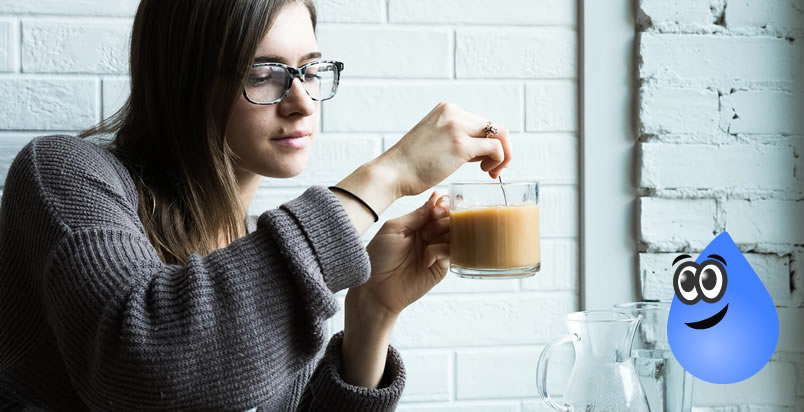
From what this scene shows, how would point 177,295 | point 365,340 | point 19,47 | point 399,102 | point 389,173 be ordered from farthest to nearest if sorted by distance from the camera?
point 399,102 → point 19,47 → point 365,340 → point 389,173 → point 177,295

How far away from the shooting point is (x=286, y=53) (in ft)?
3.68

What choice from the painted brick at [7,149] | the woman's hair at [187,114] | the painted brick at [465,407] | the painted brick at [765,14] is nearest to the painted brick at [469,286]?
the painted brick at [465,407]

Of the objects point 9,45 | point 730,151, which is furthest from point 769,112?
point 9,45

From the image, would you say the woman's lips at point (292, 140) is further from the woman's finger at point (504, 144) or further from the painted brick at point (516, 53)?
the painted brick at point (516, 53)

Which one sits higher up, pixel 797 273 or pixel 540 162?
pixel 540 162

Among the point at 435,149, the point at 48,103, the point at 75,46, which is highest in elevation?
the point at 75,46

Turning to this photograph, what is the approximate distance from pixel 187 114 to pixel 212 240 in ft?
0.65

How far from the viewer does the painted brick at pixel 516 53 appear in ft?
4.67

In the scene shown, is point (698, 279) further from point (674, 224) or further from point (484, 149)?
point (484, 149)

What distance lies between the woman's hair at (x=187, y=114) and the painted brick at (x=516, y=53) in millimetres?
387

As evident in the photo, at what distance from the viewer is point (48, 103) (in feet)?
4.30

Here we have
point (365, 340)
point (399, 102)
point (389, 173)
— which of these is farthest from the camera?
point (399, 102)

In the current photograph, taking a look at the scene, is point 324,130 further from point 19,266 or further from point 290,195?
point 19,266

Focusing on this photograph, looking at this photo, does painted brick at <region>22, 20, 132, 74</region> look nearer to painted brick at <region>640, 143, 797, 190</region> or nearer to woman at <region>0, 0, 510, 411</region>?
woman at <region>0, 0, 510, 411</region>
